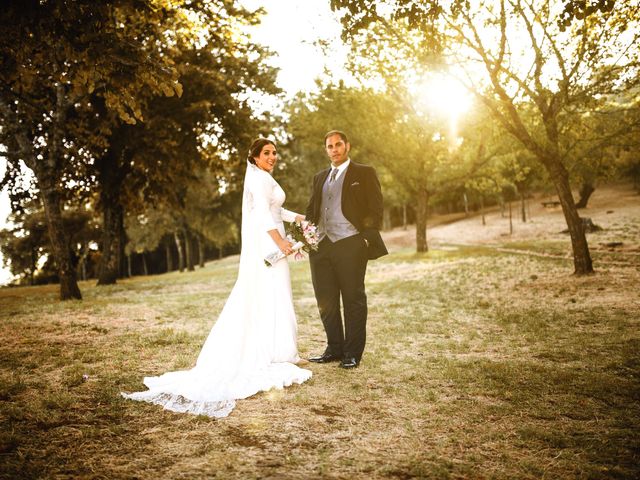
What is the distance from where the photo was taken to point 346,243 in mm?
6027

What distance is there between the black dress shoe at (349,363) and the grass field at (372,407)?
0.17m

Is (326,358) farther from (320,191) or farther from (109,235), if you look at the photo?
(109,235)

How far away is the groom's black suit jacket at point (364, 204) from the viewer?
5918mm

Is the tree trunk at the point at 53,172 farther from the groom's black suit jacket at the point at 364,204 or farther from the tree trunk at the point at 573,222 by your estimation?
the tree trunk at the point at 573,222

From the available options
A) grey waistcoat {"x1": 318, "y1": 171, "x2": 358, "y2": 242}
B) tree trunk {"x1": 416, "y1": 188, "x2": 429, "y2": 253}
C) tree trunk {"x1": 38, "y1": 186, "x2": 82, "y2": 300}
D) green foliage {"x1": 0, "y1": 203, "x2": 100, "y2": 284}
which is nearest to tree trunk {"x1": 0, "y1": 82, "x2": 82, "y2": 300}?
tree trunk {"x1": 38, "y1": 186, "x2": 82, "y2": 300}

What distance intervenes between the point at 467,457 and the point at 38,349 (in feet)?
22.0

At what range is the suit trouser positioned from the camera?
6.00 metres

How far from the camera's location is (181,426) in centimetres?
411

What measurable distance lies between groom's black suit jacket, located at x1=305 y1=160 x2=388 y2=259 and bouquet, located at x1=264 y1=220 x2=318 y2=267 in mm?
507

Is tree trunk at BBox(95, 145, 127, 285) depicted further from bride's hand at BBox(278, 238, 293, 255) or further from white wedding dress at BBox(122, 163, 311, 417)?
bride's hand at BBox(278, 238, 293, 255)

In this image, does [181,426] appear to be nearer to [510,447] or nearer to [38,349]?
[510,447]

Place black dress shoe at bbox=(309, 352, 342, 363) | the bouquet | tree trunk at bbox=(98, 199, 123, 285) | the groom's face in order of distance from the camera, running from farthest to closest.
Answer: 1. tree trunk at bbox=(98, 199, 123, 285)
2. black dress shoe at bbox=(309, 352, 342, 363)
3. the groom's face
4. the bouquet

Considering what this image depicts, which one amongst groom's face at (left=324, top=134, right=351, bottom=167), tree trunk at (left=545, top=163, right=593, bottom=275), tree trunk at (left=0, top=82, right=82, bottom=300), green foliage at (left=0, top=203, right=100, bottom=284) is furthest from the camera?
green foliage at (left=0, top=203, right=100, bottom=284)

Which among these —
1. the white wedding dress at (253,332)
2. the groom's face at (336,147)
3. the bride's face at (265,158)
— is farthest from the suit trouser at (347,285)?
the bride's face at (265,158)
